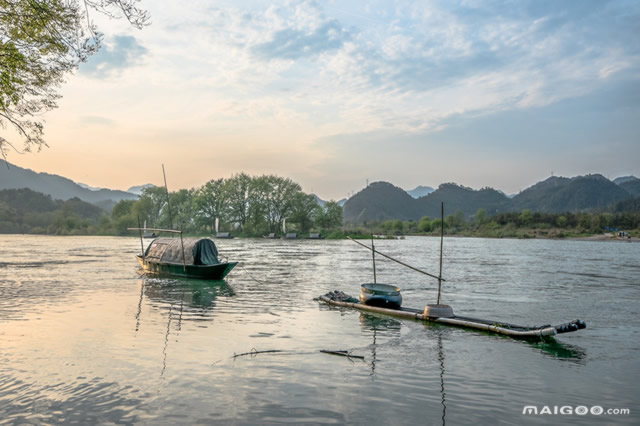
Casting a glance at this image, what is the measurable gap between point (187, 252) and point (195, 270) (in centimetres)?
150

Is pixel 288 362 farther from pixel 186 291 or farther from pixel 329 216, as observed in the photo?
pixel 329 216

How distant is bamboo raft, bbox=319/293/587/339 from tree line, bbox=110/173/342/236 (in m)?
123

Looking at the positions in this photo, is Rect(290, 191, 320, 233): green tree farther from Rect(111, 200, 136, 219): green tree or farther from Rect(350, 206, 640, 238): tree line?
Rect(111, 200, 136, 219): green tree

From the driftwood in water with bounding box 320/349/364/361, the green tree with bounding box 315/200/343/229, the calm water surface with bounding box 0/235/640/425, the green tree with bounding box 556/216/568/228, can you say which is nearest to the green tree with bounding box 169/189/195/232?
the green tree with bounding box 315/200/343/229

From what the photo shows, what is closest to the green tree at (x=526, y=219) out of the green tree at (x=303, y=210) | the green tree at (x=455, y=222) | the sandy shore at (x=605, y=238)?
the green tree at (x=455, y=222)

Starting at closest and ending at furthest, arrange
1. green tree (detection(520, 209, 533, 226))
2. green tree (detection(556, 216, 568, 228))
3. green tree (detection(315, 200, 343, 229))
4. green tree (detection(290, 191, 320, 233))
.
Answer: green tree (detection(290, 191, 320, 233)) → green tree (detection(315, 200, 343, 229)) → green tree (detection(556, 216, 568, 228)) → green tree (detection(520, 209, 533, 226))

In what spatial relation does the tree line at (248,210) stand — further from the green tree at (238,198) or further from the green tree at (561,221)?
the green tree at (561,221)

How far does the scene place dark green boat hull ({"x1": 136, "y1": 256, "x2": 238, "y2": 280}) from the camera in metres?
29.8

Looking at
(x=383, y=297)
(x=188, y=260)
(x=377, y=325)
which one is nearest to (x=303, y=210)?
(x=188, y=260)

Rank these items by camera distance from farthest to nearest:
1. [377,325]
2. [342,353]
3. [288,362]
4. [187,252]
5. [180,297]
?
1. [187,252]
2. [180,297]
3. [377,325]
4. [342,353]
5. [288,362]

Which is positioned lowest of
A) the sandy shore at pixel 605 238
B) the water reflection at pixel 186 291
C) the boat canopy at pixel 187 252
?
the water reflection at pixel 186 291

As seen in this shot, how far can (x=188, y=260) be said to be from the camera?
31.0 metres

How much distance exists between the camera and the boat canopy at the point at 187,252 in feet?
101

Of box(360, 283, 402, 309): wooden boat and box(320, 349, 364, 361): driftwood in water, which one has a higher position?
box(360, 283, 402, 309): wooden boat
